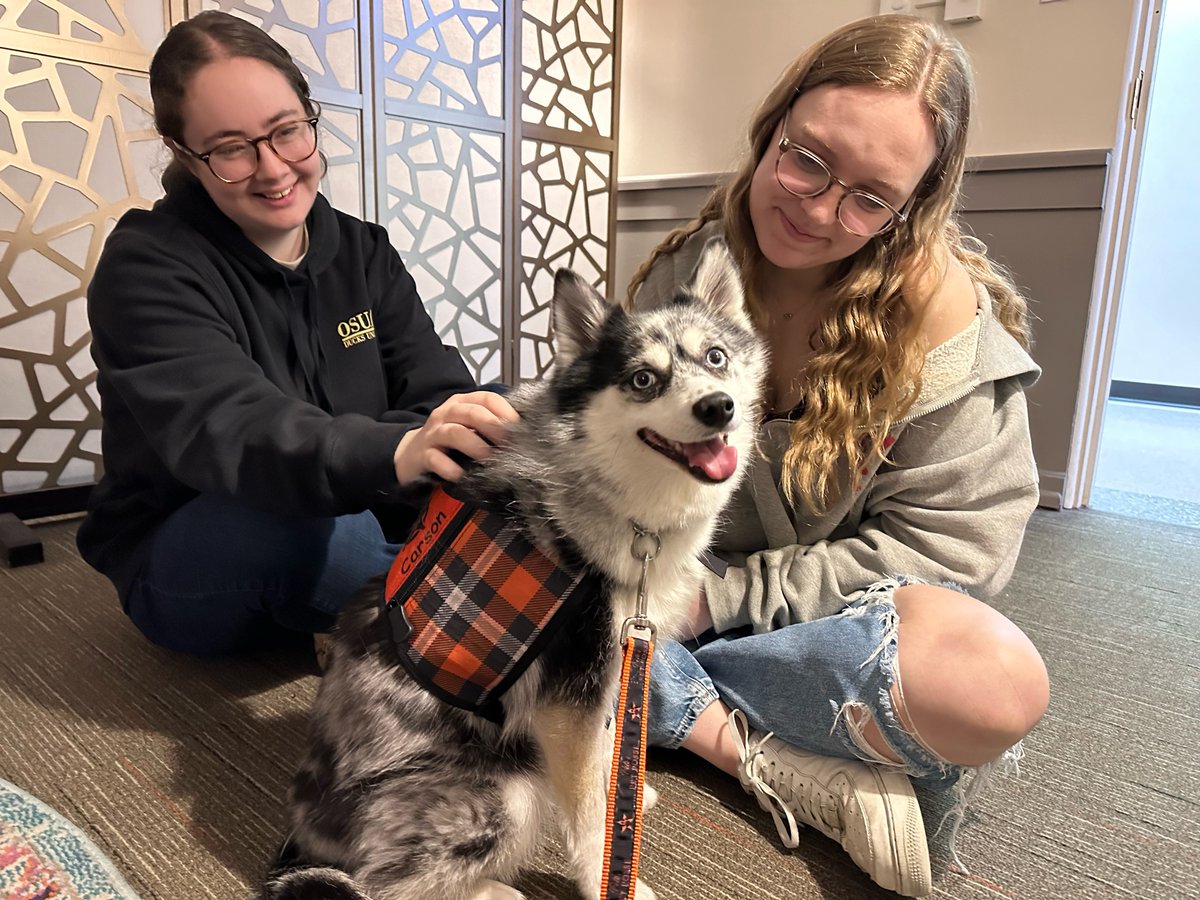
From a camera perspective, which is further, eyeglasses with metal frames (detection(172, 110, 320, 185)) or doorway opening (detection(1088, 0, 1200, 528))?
doorway opening (detection(1088, 0, 1200, 528))

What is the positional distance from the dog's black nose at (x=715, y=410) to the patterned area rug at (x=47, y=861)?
3.22 ft

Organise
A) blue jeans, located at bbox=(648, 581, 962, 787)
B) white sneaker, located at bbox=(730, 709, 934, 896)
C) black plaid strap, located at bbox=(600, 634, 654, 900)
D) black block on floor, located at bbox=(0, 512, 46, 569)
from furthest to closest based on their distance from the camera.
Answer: black block on floor, located at bbox=(0, 512, 46, 569) < blue jeans, located at bbox=(648, 581, 962, 787) < white sneaker, located at bbox=(730, 709, 934, 896) < black plaid strap, located at bbox=(600, 634, 654, 900)

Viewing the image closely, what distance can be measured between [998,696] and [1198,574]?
1.79 meters

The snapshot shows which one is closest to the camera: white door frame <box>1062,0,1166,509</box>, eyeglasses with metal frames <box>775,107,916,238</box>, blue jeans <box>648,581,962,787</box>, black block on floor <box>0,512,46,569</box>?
blue jeans <box>648,581,962,787</box>

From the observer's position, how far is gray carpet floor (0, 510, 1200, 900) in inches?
41.9

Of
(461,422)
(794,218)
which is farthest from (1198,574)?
(461,422)

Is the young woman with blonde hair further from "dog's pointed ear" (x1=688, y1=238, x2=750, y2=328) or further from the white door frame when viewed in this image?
the white door frame

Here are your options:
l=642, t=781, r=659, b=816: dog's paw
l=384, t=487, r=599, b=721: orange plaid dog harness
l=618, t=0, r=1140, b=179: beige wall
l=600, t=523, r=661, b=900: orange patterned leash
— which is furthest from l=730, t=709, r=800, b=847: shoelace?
l=618, t=0, r=1140, b=179: beige wall

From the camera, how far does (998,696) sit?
1036 mm

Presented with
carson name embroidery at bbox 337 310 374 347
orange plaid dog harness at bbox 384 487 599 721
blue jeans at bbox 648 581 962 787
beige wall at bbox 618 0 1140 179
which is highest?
beige wall at bbox 618 0 1140 179

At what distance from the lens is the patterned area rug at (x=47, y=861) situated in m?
0.96

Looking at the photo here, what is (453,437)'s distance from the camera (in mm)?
992

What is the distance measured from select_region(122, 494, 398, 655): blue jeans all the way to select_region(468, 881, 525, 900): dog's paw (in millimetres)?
617

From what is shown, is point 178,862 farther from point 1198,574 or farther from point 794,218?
point 1198,574
